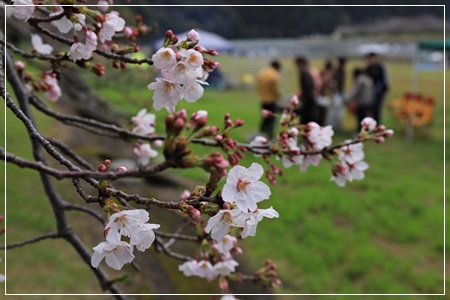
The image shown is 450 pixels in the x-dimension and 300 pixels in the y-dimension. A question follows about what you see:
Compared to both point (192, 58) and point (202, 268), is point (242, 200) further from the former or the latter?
point (202, 268)

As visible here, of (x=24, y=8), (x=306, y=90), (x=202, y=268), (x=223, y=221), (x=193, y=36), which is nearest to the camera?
(x=223, y=221)

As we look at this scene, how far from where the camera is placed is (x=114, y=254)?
623mm

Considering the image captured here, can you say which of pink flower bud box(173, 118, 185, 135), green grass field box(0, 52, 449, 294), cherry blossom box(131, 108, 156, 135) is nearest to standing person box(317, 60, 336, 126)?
green grass field box(0, 52, 449, 294)

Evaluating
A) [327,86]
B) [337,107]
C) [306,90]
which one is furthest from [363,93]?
[327,86]

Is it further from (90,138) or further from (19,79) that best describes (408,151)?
(19,79)

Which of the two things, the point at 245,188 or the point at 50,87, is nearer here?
the point at 245,188

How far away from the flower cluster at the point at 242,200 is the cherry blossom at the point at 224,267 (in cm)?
63

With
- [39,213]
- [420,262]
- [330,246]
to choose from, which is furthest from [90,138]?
[420,262]

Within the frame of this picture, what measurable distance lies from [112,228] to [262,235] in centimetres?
293

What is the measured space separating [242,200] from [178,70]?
8.7 inches

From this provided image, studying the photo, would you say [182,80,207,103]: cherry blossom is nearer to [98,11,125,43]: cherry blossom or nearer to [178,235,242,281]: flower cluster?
[98,11,125,43]: cherry blossom

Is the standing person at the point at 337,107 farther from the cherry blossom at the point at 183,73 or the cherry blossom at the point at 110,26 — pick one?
the cherry blossom at the point at 183,73

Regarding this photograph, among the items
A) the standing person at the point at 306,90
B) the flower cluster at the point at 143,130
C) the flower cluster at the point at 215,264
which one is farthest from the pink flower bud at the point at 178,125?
the standing person at the point at 306,90

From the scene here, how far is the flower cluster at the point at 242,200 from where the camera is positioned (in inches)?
22.8
